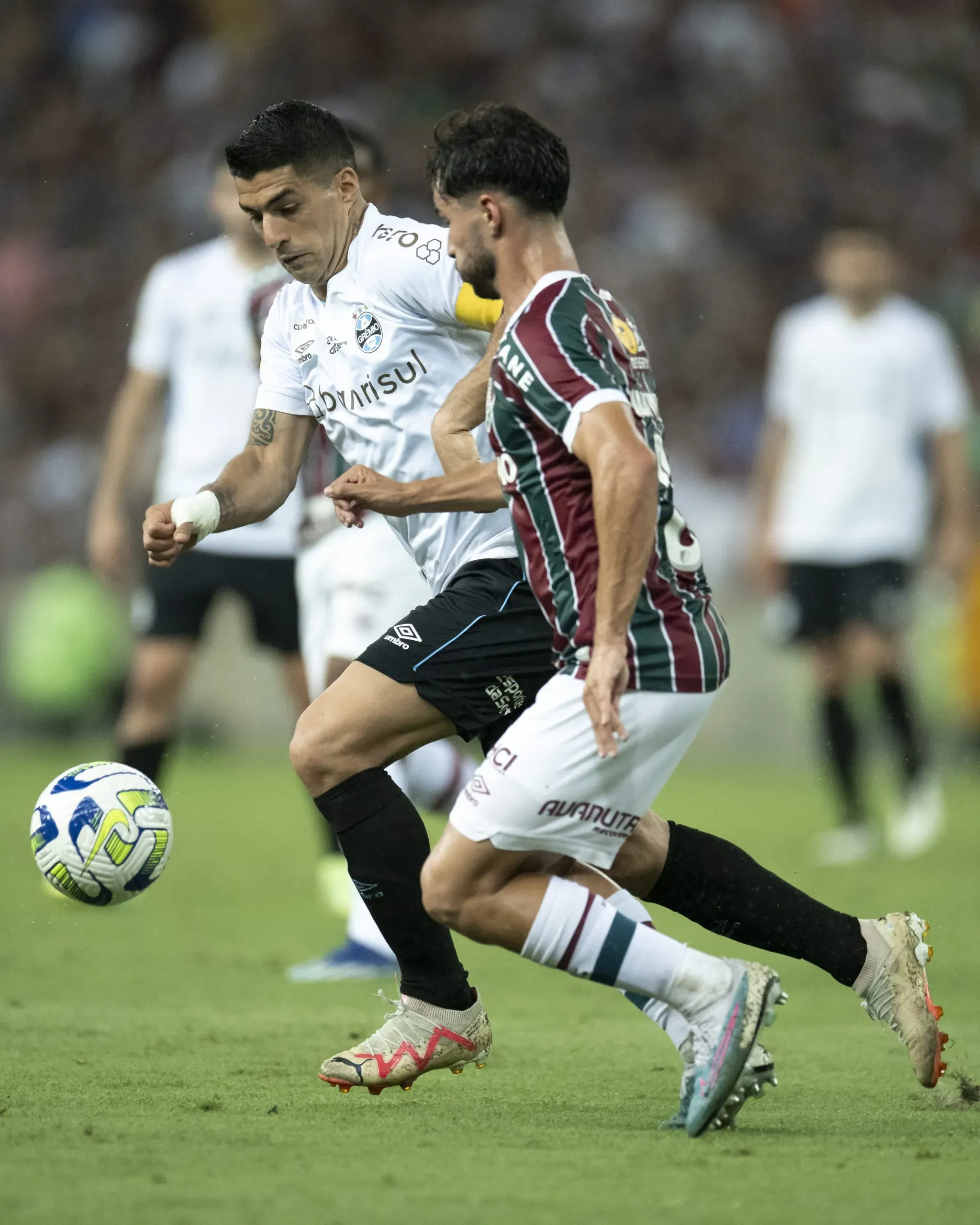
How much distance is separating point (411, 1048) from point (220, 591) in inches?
135

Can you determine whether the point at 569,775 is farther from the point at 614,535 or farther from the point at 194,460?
the point at 194,460

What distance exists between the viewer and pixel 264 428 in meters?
4.49

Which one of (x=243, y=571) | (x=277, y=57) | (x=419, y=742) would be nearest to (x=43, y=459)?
(x=277, y=57)

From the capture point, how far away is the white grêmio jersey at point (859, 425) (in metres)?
9.16

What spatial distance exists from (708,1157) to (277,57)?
14.2 metres

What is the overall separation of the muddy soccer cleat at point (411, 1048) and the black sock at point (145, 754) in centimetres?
310

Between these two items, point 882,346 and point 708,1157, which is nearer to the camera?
point 708,1157

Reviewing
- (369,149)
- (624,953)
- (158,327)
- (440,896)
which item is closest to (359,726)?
(440,896)

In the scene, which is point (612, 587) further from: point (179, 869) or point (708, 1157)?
point (179, 869)

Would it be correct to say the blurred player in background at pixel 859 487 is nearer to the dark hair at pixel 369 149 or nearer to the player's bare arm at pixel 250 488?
the dark hair at pixel 369 149

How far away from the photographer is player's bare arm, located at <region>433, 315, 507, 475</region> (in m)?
3.95

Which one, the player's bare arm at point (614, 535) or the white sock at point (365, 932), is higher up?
the player's bare arm at point (614, 535)

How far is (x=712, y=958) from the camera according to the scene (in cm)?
360

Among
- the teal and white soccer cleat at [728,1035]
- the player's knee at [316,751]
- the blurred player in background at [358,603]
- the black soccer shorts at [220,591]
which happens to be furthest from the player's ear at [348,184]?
the black soccer shorts at [220,591]
